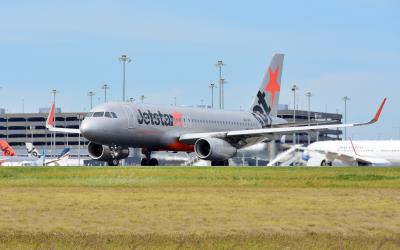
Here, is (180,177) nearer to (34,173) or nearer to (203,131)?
(34,173)

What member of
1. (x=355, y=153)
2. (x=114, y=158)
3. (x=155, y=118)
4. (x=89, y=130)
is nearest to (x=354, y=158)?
(x=355, y=153)

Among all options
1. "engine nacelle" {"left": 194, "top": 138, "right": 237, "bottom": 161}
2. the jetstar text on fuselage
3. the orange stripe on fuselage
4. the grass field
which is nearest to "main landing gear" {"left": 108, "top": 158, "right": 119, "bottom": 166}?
the orange stripe on fuselage

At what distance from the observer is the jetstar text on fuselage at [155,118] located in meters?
65.4

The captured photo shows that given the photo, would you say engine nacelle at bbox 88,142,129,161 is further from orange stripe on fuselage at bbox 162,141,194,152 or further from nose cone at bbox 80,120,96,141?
nose cone at bbox 80,120,96,141

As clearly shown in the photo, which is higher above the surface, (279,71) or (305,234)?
(279,71)

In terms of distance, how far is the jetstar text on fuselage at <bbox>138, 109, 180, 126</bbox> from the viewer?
65438mm

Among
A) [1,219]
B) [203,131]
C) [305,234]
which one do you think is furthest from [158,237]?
[203,131]

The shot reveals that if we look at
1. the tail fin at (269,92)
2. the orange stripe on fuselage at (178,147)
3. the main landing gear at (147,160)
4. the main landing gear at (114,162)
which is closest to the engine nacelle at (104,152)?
the main landing gear at (114,162)

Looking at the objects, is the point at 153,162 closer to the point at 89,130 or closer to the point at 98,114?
the point at 98,114

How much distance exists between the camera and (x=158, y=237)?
23.9m

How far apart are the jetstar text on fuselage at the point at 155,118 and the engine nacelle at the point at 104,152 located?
336 cm

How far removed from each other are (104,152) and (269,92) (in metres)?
21.9

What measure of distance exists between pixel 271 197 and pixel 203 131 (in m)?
35.6

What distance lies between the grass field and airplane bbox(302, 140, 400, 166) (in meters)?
49.5
